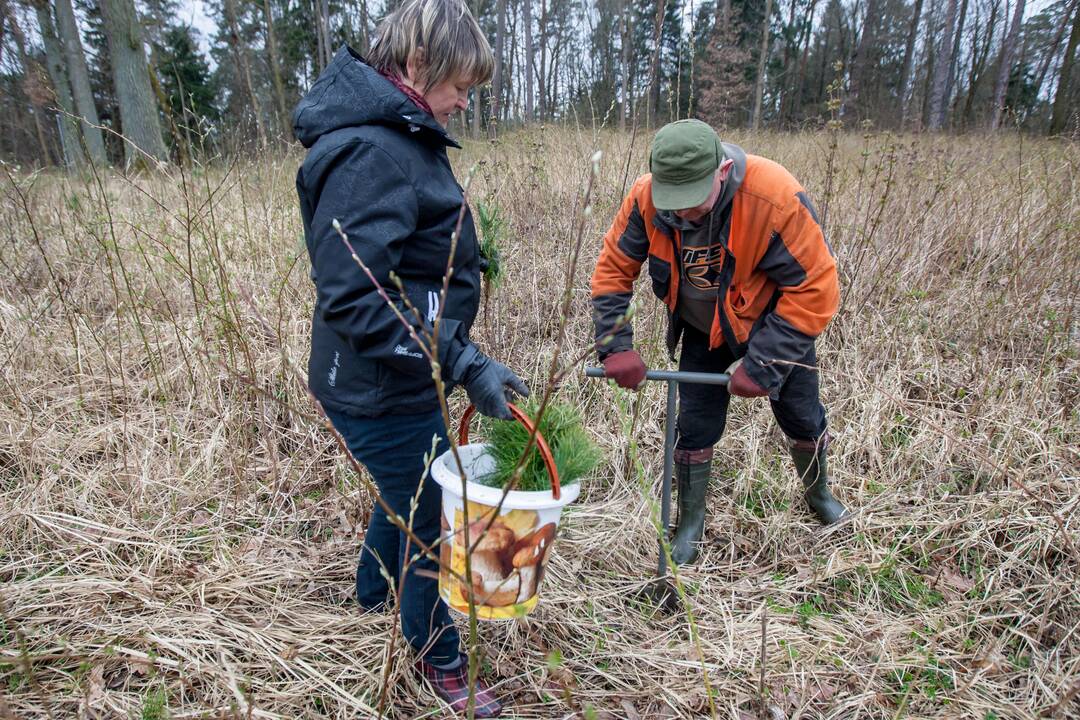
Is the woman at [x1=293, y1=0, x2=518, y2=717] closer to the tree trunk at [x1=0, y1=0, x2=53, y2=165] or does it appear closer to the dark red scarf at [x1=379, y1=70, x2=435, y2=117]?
the dark red scarf at [x1=379, y1=70, x2=435, y2=117]

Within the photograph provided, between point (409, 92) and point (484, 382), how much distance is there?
0.74 m

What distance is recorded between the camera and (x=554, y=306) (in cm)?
391

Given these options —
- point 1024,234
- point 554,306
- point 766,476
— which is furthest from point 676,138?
point 1024,234

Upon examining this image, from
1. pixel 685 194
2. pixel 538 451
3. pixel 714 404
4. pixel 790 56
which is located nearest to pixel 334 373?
pixel 538 451

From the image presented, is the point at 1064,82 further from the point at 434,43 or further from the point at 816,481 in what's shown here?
the point at 434,43

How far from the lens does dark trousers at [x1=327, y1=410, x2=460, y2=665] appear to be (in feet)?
5.31

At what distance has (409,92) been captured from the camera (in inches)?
59.5

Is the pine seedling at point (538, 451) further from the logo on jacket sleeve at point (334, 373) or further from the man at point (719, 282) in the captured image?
the man at point (719, 282)

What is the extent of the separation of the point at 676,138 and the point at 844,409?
2151mm

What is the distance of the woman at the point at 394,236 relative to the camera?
138cm

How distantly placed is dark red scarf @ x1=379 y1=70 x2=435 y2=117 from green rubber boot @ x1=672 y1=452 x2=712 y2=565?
5.94 feet

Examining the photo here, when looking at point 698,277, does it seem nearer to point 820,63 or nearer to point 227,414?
point 227,414

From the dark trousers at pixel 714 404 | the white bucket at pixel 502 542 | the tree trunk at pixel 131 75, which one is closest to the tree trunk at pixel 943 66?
the dark trousers at pixel 714 404

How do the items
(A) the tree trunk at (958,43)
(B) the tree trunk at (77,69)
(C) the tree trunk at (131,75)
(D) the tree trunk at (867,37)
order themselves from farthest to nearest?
1. (D) the tree trunk at (867,37)
2. (A) the tree trunk at (958,43)
3. (B) the tree trunk at (77,69)
4. (C) the tree trunk at (131,75)
